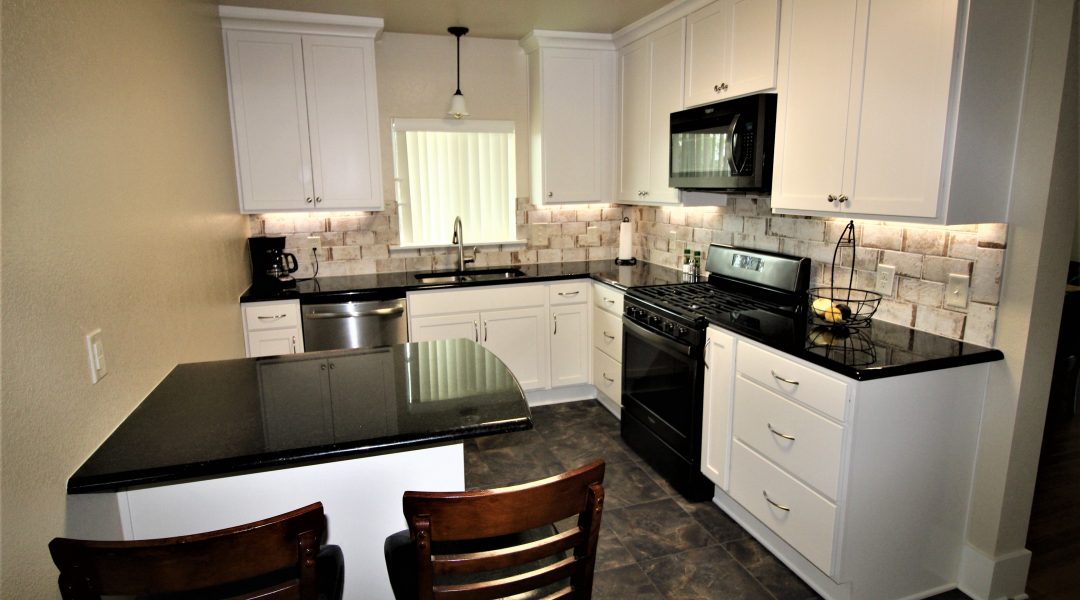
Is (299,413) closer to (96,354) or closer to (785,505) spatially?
(96,354)

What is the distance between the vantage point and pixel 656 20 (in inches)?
139

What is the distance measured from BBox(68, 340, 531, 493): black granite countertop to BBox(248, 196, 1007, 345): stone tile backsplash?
1.73m

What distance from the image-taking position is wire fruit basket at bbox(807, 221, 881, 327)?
247 centimetres

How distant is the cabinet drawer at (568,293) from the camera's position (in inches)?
157

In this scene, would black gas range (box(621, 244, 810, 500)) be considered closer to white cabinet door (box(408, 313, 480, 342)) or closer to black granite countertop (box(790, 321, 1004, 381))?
black granite countertop (box(790, 321, 1004, 381))

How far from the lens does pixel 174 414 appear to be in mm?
1607

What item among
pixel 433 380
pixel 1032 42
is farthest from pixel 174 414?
pixel 1032 42

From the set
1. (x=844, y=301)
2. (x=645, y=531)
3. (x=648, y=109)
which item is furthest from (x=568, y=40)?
(x=645, y=531)

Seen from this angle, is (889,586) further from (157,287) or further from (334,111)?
(334,111)

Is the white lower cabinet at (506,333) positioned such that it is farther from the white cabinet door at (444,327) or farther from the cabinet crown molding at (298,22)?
the cabinet crown molding at (298,22)

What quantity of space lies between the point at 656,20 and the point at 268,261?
2.84 metres

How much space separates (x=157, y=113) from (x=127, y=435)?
1178 millimetres

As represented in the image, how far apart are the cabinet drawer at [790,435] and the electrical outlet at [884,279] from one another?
27.5 inches

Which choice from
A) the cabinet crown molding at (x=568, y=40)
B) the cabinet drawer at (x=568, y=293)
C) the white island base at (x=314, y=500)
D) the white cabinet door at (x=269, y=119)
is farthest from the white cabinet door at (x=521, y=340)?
the white island base at (x=314, y=500)
